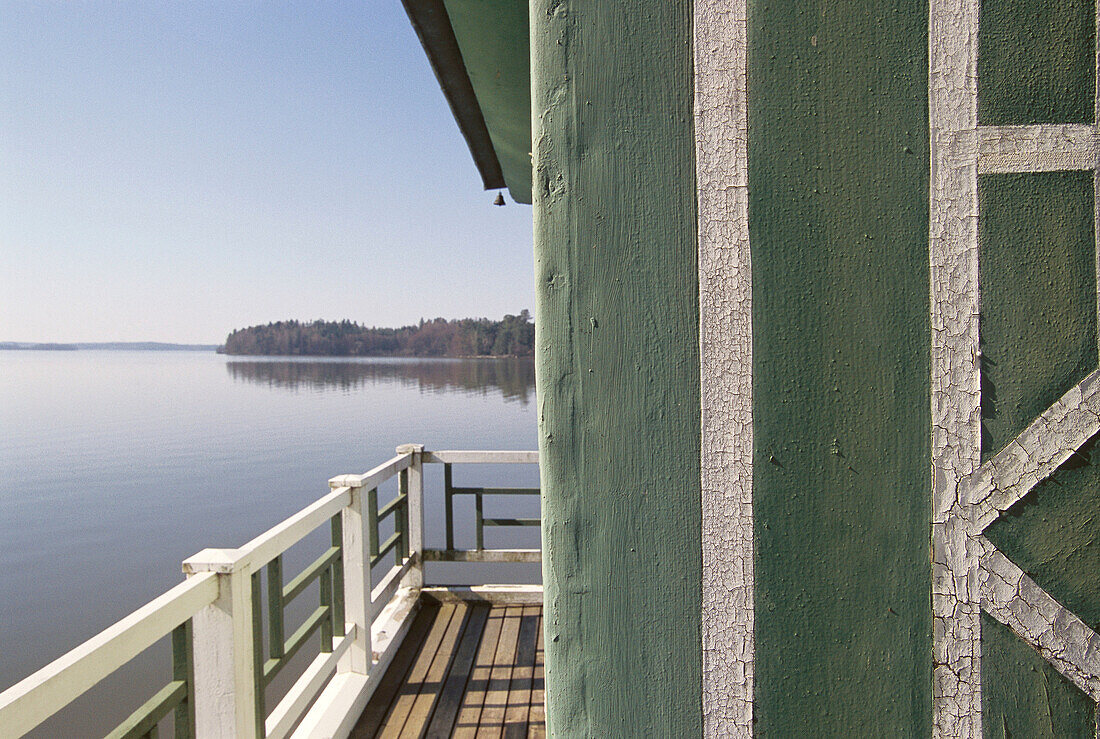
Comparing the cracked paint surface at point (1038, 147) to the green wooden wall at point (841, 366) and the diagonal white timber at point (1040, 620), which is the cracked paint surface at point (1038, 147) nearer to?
the green wooden wall at point (841, 366)

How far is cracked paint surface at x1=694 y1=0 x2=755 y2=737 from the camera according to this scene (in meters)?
0.91

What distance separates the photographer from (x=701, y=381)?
0.92m

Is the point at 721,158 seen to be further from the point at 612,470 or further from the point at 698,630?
the point at 698,630

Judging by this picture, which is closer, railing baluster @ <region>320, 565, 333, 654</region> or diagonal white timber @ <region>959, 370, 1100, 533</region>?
diagonal white timber @ <region>959, 370, 1100, 533</region>

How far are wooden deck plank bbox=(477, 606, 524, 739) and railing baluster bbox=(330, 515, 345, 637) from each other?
821 mm

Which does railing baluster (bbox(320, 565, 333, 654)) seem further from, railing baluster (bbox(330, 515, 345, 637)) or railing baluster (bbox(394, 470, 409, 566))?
railing baluster (bbox(394, 470, 409, 566))

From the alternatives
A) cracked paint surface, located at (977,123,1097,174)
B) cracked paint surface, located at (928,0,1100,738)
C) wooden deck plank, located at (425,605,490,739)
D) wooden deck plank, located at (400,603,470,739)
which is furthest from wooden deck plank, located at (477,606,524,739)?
cracked paint surface, located at (977,123,1097,174)

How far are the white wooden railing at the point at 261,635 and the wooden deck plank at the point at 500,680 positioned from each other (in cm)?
61

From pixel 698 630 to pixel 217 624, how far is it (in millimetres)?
1535

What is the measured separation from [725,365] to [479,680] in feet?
9.47

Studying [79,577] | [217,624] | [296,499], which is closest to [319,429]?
[296,499]

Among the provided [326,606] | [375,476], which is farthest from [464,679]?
[375,476]

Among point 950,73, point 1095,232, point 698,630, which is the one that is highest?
point 950,73

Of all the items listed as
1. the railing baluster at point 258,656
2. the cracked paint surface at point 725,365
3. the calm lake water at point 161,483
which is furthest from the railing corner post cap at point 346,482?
the calm lake water at point 161,483
